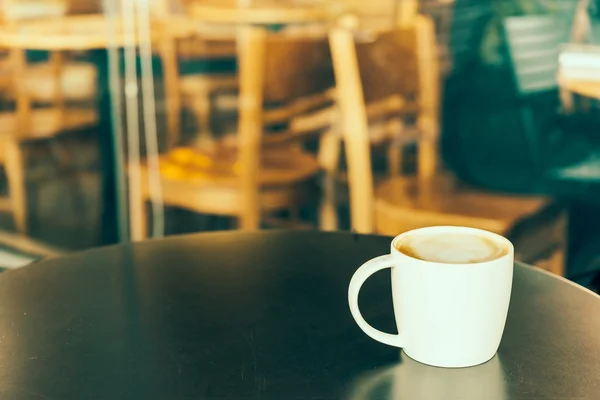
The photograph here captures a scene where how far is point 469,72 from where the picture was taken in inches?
101

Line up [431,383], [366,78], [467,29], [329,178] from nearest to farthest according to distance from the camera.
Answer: [431,383] < [366,78] < [329,178] < [467,29]

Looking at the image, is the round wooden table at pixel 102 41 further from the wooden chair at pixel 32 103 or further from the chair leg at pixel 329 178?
the chair leg at pixel 329 178

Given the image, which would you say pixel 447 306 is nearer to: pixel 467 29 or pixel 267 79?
pixel 267 79

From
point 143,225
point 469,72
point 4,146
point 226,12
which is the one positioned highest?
point 226,12

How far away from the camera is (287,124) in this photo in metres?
2.71

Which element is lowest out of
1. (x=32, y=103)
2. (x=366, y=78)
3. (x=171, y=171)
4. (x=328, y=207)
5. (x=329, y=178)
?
(x=328, y=207)

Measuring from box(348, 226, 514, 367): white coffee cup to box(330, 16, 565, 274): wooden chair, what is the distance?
103cm

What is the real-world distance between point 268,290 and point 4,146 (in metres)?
1.87

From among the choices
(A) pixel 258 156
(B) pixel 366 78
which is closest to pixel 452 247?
(B) pixel 366 78

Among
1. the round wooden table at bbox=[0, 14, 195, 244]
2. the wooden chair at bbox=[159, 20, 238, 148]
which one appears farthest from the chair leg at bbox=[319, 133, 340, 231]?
the round wooden table at bbox=[0, 14, 195, 244]

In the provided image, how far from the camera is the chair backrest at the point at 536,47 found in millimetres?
2008

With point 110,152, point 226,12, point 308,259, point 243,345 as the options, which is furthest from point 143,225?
point 243,345

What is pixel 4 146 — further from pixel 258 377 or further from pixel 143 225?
pixel 258 377

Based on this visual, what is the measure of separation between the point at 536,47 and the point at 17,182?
1.54 meters
